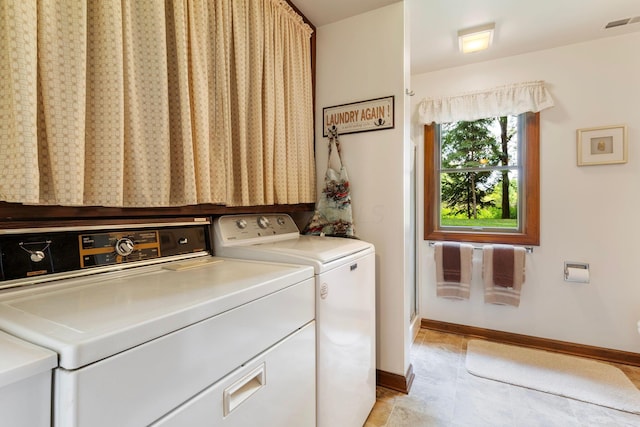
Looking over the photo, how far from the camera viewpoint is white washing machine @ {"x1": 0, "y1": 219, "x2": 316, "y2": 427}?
1.73 ft

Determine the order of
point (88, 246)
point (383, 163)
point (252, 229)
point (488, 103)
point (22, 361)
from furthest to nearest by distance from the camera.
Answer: point (488, 103) < point (383, 163) < point (252, 229) < point (88, 246) < point (22, 361)

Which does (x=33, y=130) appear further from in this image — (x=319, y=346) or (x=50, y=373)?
(x=319, y=346)

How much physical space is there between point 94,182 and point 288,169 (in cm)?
100

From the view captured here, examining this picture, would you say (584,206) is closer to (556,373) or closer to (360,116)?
(556,373)

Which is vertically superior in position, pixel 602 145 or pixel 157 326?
pixel 602 145

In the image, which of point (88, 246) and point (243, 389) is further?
point (88, 246)

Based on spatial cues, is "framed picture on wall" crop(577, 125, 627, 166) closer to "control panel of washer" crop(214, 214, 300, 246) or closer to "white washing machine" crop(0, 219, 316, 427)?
"control panel of washer" crop(214, 214, 300, 246)

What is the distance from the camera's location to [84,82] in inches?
35.1


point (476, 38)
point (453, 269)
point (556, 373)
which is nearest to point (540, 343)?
point (556, 373)

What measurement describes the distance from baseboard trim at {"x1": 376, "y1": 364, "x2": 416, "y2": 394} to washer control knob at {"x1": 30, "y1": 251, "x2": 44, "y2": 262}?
182cm

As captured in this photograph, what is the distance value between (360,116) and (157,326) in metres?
1.70

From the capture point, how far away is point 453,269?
273 centimetres

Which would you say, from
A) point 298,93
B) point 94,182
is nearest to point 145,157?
point 94,182

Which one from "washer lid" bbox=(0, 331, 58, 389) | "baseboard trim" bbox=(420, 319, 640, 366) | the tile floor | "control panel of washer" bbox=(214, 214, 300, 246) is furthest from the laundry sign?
"baseboard trim" bbox=(420, 319, 640, 366)
